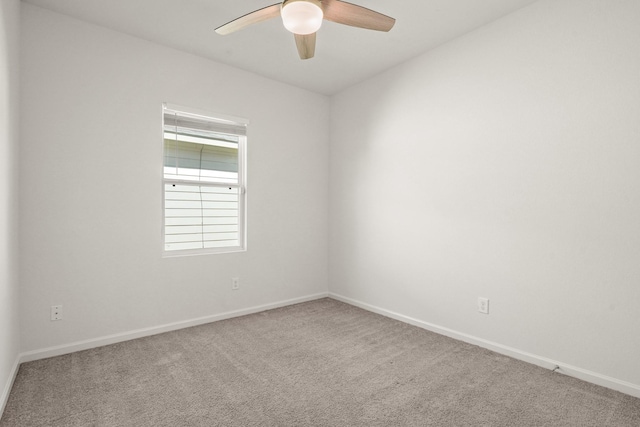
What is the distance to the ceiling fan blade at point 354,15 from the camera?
73.3 inches

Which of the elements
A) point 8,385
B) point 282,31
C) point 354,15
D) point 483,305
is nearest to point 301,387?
point 483,305

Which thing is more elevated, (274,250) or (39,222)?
(39,222)

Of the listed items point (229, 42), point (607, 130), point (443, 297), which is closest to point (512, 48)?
point (607, 130)

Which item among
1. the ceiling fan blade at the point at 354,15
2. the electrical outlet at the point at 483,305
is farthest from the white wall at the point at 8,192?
the electrical outlet at the point at 483,305

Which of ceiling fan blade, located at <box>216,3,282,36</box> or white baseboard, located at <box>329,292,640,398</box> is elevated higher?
ceiling fan blade, located at <box>216,3,282,36</box>

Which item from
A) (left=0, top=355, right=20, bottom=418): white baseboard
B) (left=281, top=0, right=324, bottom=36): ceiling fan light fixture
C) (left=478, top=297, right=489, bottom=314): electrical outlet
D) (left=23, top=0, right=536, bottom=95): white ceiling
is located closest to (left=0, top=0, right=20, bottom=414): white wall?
(left=0, top=355, right=20, bottom=418): white baseboard

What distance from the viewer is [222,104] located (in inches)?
135

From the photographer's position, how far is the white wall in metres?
1.95

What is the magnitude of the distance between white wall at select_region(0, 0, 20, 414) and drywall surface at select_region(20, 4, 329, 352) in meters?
0.16

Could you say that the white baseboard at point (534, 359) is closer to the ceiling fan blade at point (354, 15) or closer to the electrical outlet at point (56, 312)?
the ceiling fan blade at point (354, 15)

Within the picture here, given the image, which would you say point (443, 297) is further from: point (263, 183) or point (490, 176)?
point (263, 183)

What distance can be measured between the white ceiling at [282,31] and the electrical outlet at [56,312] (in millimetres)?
2236

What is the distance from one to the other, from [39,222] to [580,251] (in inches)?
151

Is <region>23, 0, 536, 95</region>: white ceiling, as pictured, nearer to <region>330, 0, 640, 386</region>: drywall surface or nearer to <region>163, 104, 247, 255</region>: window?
<region>330, 0, 640, 386</region>: drywall surface
